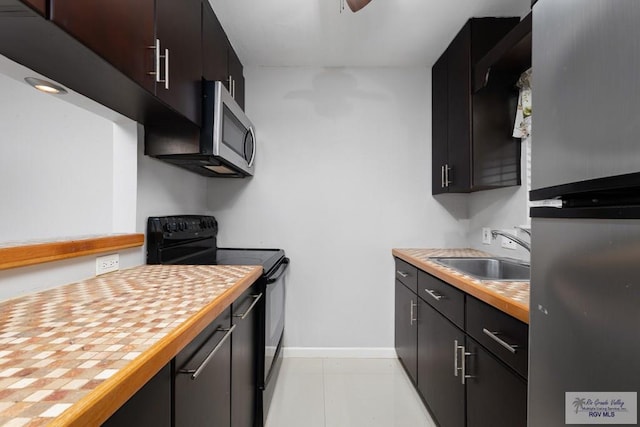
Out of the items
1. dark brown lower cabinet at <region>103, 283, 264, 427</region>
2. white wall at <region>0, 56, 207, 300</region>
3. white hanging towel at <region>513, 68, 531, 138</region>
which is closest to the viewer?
dark brown lower cabinet at <region>103, 283, 264, 427</region>

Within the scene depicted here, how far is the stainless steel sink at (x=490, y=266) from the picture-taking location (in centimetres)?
173

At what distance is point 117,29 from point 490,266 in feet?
7.19

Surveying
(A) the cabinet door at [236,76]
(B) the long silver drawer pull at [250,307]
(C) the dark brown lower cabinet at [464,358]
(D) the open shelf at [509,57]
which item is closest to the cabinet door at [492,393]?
(C) the dark brown lower cabinet at [464,358]

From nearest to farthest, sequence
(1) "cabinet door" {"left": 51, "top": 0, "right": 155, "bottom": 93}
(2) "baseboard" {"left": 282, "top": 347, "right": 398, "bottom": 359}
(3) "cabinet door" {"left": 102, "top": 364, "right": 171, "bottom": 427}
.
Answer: (3) "cabinet door" {"left": 102, "top": 364, "right": 171, "bottom": 427}
(1) "cabinet door" {"left": 51, "top": 0, "right": 155, "bottom": 93}
(2) "baseboard" {"left": 282, "top": 347, "right": 398, "bottom": 359}

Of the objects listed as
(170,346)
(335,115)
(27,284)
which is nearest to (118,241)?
(27,284)

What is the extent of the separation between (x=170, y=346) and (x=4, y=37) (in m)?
0.88

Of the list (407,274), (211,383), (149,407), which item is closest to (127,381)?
(149,407)

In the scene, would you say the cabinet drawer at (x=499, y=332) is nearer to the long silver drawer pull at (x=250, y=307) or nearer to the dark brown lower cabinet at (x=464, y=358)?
the dark brown lower cabinet at (x=464, y=358)

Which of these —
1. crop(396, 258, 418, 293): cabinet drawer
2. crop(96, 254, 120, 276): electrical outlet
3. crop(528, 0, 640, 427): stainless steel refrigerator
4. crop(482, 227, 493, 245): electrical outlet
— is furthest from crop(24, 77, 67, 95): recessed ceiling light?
crop(482, 227, 493, 245): electrical outlet

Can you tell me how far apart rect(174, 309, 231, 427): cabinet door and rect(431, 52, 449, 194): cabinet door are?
5.91ft

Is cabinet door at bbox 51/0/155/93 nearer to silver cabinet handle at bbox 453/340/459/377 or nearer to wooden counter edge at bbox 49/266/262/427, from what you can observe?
wooden counter edge at bbox 49/266/262/427

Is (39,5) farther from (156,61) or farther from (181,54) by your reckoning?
(181,54)

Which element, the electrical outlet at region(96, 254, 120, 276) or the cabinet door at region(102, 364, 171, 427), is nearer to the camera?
the cabinet door at region(102, 364, 171, 427)

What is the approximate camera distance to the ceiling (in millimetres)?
1727
